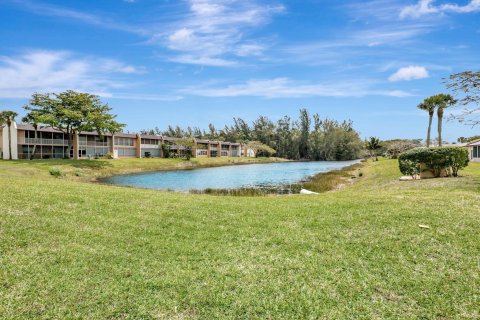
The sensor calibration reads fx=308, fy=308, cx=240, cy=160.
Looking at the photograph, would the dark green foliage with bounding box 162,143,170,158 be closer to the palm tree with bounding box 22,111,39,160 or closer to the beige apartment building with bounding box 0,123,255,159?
the beige apartment building with bounding box 0,123,255,159

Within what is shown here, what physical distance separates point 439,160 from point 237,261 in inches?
797

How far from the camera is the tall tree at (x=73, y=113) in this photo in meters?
53.8

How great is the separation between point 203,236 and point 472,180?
17559mm

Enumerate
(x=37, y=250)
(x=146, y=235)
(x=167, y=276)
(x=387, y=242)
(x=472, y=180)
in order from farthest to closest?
(x=472, y=180) → (x=146, y=235) → (x=387, y=242) → (x=37, y=250) → (x=167, y=276)

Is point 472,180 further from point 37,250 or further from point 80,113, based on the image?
point 80,113

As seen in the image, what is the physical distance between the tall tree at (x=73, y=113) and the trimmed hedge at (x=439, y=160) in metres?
50.3

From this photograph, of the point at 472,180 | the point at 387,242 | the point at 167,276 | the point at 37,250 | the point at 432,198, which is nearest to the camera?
the point at 167,276

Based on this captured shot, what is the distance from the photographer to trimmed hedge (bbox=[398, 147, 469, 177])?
21.1m

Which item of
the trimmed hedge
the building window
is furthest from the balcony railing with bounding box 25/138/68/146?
the trimmed hedge

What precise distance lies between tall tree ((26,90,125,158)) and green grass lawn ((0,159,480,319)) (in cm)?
4855

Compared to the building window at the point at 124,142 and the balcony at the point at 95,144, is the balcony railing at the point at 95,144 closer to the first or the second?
the balcony at the point at 95,144

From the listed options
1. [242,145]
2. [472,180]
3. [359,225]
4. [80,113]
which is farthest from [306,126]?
[359,225]

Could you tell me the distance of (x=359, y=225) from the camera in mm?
8664

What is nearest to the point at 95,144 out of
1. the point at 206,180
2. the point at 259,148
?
the point at 206,180
